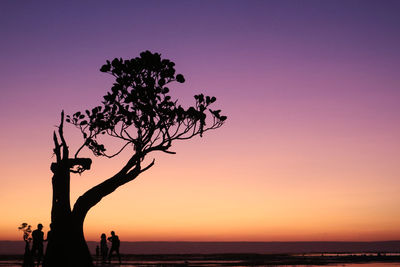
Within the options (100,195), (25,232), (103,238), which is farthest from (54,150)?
(25,232)

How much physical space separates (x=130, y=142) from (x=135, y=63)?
4.40 metres

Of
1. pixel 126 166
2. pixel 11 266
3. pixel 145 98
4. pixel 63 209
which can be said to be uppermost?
pixel 145 98

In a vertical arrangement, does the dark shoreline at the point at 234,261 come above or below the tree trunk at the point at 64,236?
below

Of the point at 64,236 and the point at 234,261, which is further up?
the point at 64,236

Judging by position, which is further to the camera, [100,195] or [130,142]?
[130,142]

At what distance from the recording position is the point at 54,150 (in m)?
28.1

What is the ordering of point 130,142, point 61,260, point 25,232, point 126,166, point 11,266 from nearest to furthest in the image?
1. point 61,260
2. point 126,166
3. point 130,142
4. point 11,266
5. point 25,232

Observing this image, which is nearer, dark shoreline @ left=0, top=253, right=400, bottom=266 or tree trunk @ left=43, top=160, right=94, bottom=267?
tree trunk @ left=43, top=160, right=94, bottom=267

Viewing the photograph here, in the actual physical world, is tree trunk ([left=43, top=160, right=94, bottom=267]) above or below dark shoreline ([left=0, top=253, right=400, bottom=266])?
above

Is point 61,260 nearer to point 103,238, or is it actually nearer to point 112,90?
point 112,90

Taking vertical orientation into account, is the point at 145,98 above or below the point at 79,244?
above

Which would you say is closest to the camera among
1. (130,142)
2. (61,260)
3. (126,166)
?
(61,260)

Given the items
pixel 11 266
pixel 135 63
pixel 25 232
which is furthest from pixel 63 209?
pixel 25 232

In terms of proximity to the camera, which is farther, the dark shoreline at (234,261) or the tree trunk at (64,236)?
the dark shoreline at (234,261)
